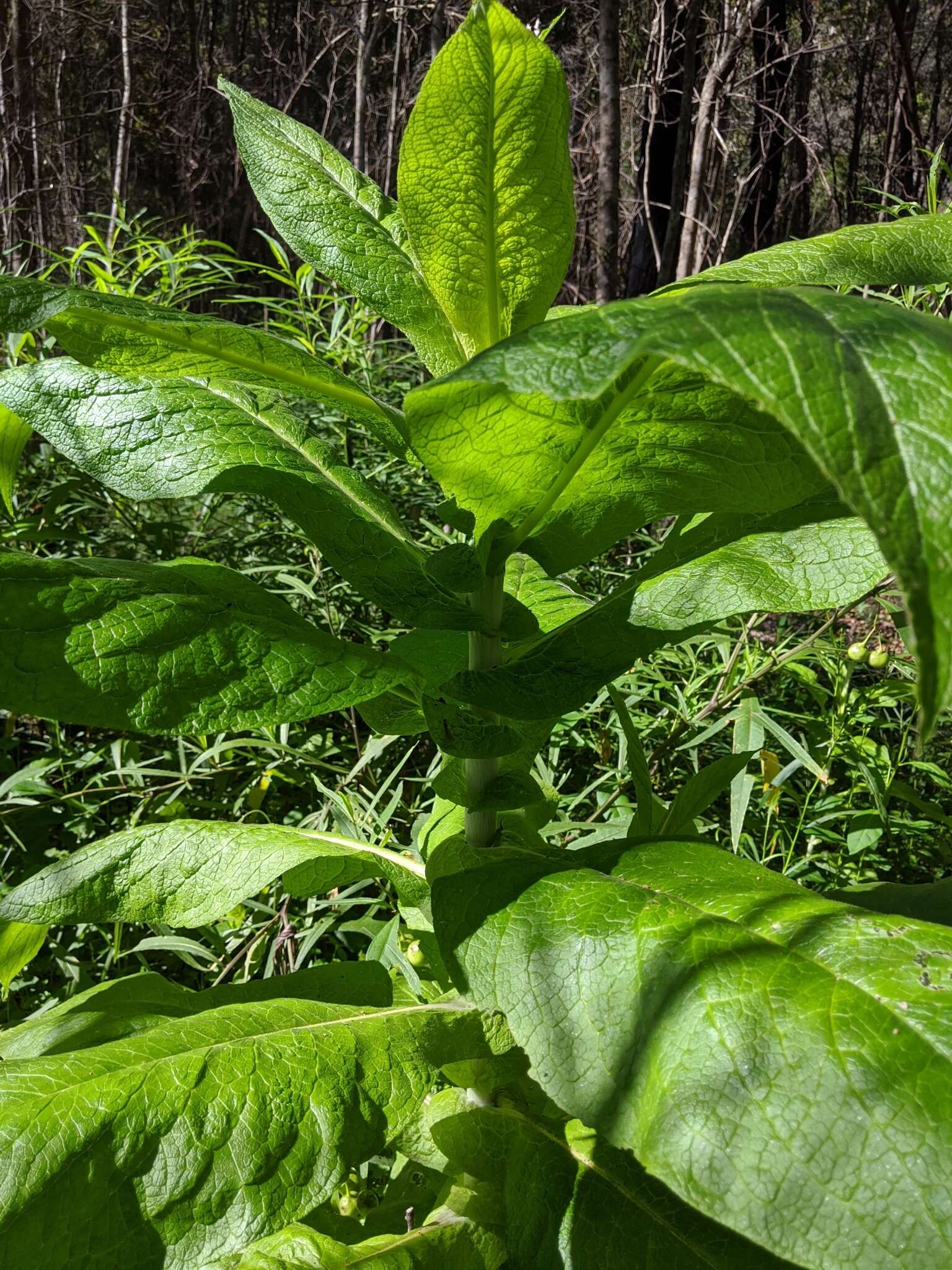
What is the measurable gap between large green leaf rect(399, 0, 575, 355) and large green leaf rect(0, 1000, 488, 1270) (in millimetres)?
512

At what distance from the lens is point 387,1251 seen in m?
0.68

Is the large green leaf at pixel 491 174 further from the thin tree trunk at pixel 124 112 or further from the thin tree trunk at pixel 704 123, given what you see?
the thin tree trunk at pixel 124 112

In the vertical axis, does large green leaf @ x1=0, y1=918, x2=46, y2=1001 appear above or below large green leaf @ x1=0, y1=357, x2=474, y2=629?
below

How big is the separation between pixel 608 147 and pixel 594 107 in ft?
8.84

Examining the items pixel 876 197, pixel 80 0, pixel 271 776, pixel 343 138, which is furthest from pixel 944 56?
pixel 271 776

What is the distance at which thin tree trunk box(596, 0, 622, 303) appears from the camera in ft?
7.90

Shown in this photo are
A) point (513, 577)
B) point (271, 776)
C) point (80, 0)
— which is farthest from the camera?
point (80, 0)

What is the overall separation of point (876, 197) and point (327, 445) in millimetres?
A: 5305

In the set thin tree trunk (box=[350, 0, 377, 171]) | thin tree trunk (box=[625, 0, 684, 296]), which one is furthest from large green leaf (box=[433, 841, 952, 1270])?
thin tree trunk (box=[350, 0, 377, 171])

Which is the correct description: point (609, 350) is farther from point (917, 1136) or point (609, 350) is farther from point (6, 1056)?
point (6, 1056)

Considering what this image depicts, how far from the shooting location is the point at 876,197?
17.1 feet

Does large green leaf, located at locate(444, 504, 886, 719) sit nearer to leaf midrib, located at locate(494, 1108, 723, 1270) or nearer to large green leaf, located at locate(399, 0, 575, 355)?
large green leaf, located at locate(399, 0, 575, 355)

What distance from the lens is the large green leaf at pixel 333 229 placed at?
71 cm

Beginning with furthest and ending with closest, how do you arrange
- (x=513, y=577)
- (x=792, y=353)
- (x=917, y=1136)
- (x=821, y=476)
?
1. (x=513, y=577)
2. (x=821, y=476)
3. (x=917, y=1136)
4. (x=792, y=353)
